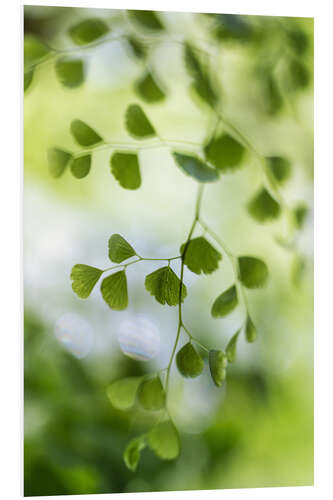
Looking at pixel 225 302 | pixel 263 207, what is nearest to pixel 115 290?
pixel 225 302

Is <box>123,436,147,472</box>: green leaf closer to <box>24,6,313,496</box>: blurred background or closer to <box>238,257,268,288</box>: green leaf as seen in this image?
<box>24,6,313,496</box>: blurred background

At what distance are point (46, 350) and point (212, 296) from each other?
253 millimetres

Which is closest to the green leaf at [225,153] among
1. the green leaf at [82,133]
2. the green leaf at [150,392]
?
the green leaf at [82,133]

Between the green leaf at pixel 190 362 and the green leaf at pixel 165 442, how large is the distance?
8cm

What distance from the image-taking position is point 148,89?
29.9 inches

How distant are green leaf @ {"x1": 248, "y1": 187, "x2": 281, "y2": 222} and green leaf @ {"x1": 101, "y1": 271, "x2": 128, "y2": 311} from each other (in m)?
0.25

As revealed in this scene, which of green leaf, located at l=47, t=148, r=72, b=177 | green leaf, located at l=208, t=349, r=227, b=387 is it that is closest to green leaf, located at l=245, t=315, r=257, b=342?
green leaf, located at l=208, t=349, r=227, b=387

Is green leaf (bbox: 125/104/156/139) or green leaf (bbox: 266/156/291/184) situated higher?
green leaf (bbox: 125/104/156/139)

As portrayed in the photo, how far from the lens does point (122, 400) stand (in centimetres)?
67

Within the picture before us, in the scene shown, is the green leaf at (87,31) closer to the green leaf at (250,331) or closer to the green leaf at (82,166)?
the green leaf at (82,166)

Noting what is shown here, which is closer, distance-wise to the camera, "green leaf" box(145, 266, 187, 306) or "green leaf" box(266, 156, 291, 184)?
"green leaf" box(145, 266, 187, 306)

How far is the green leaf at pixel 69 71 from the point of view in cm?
72

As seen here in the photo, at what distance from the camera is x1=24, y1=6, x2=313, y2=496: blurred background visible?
72 centimetres

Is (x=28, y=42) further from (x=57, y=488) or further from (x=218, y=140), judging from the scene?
(x=57, y=488)
